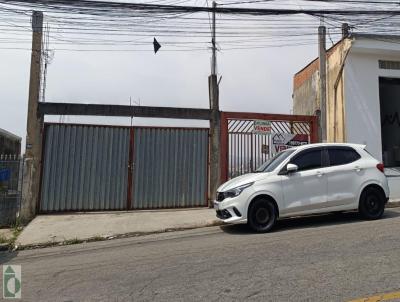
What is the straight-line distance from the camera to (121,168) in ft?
41.0

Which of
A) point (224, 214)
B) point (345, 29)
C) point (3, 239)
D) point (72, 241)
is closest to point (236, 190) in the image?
point (224, 214)

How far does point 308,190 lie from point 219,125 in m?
4.78

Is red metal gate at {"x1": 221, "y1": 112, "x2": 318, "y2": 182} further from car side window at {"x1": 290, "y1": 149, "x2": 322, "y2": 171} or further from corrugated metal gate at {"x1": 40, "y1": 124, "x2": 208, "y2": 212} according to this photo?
car side window at {"x1": 290, "y1": 149, "x2": 322, "y2": 171}

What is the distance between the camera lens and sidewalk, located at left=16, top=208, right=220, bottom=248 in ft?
30.7

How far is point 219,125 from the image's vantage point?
13.0 meters

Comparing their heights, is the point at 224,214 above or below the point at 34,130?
below

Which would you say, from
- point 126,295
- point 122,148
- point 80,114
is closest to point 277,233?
point 126,295

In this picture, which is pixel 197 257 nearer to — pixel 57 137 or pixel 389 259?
pixel 389 259

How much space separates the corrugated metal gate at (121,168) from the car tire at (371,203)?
5047 millimetres

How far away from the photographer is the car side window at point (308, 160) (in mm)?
8977

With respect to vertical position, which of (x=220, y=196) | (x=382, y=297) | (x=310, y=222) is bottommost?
(x=382, y=297)

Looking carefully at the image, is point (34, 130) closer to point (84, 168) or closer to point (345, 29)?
point (84, 168)
